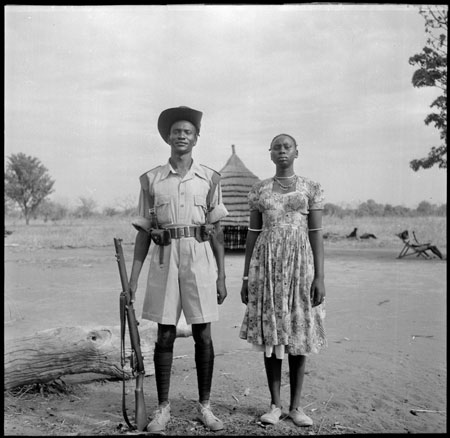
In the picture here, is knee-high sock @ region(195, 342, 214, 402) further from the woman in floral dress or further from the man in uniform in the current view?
the woman in floral dress

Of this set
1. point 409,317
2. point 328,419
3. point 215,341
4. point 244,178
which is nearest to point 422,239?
point 244,178

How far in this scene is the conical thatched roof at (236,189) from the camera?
1324 cm

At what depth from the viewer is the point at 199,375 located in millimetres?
3518

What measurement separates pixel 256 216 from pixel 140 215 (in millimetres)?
782

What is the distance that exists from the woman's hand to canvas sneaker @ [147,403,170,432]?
1189 millimetres

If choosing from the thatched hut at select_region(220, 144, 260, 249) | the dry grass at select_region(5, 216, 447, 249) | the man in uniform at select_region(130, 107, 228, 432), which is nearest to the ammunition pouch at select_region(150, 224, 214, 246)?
the man in uniform at select_region(130, 107, 228, 432)

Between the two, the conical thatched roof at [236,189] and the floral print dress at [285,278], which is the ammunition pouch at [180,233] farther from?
the conical thatched roof at [236,189]

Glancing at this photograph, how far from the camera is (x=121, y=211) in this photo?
74.9 ft

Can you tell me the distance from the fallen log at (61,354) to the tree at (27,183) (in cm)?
1932

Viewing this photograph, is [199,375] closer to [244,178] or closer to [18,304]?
[18,304]

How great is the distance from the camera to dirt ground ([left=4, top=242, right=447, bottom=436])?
3.59 m

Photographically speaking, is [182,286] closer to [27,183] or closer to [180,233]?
[180,233]

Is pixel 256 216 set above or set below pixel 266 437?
above

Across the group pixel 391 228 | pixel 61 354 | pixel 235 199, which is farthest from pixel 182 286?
pixel 391 228
